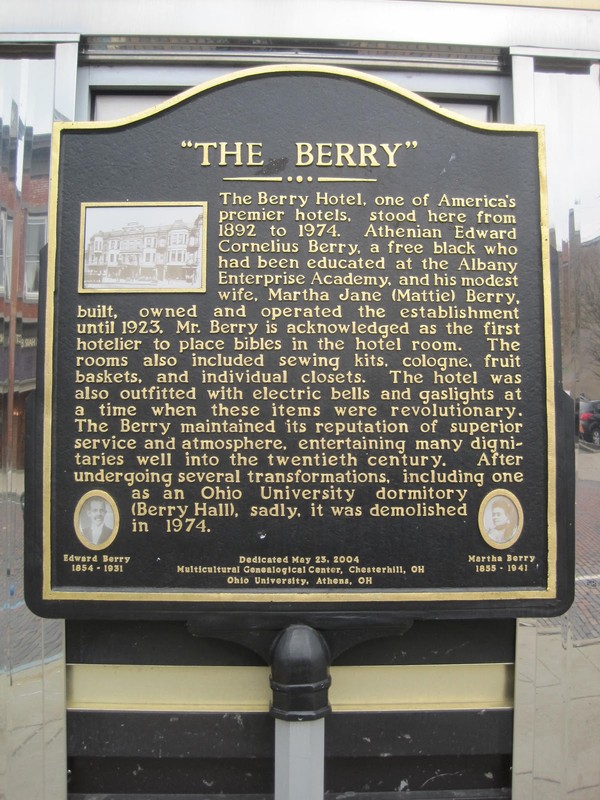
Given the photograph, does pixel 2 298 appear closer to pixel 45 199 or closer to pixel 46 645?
pixel 45 199

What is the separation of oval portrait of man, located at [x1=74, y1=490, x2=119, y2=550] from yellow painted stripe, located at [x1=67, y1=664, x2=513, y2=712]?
0.86m

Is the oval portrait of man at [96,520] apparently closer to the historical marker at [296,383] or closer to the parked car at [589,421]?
the historical marker at [296,383]

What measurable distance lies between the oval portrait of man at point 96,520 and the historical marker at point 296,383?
0.01m

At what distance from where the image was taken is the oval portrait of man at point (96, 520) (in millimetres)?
2822

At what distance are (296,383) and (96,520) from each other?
1.36m

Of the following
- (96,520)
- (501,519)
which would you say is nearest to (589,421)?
(501,519)

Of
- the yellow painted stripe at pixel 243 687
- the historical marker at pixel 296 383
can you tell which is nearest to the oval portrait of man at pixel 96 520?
the historical marker at pixel 296 383

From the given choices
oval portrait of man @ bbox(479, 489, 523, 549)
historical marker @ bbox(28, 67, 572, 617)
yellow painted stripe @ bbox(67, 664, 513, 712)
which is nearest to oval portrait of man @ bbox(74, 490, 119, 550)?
historical marker @ bbox(28, 67, 572, 617)

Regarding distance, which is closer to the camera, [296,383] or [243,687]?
[296,383]

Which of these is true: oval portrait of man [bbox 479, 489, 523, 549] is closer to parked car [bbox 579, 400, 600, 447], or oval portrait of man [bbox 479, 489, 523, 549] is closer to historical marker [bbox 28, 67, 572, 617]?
historical marker [bbox 28, 67, 572, 617]

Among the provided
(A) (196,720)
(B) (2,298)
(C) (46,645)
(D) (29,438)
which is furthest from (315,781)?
(B) (2,298)

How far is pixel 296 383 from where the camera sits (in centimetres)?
283

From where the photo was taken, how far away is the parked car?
3139 mm

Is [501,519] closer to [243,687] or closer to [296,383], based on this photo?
[296,383]
